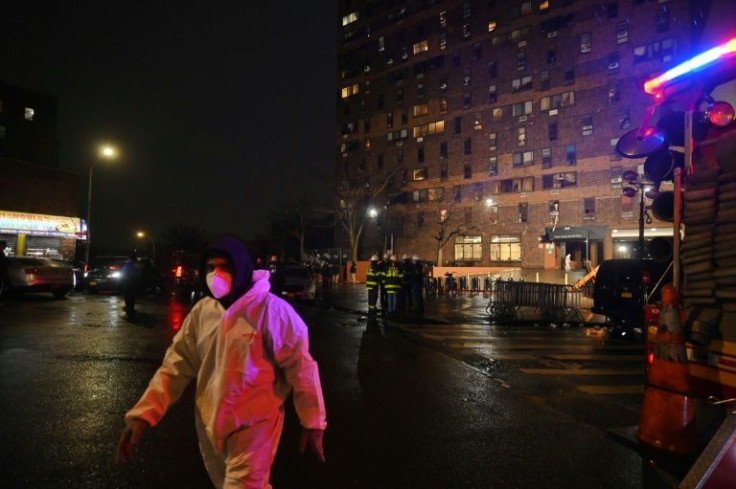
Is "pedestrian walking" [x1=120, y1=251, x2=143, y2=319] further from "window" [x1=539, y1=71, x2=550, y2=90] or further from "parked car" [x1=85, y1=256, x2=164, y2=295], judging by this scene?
"window" [x1=539, y1=71, x2=550, y2=90]

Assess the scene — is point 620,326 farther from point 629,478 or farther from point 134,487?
point 134,487

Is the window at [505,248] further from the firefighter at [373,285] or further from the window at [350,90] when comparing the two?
the firefighter at [373,285]

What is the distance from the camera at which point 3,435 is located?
15.7 feet

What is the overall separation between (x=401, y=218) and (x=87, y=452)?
188ft

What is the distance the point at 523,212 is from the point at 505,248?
391 cm

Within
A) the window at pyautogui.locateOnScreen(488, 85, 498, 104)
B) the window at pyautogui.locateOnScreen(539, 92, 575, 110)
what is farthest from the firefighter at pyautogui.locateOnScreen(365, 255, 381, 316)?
the window at pyautogui.locateOnScreen(488, 85, 498, 104)

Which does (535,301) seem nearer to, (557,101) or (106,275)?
(106,275)

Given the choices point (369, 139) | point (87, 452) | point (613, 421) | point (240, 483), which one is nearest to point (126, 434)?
point (240, 483)

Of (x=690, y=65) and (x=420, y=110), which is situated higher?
(x=420, y=110)

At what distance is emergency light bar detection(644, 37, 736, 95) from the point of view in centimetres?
372

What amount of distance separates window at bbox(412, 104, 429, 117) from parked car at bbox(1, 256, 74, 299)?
4787cm

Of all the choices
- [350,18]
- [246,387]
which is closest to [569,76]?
[350,18]

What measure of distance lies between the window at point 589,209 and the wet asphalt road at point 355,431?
4293 centimetres

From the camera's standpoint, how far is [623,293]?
12758 mm
